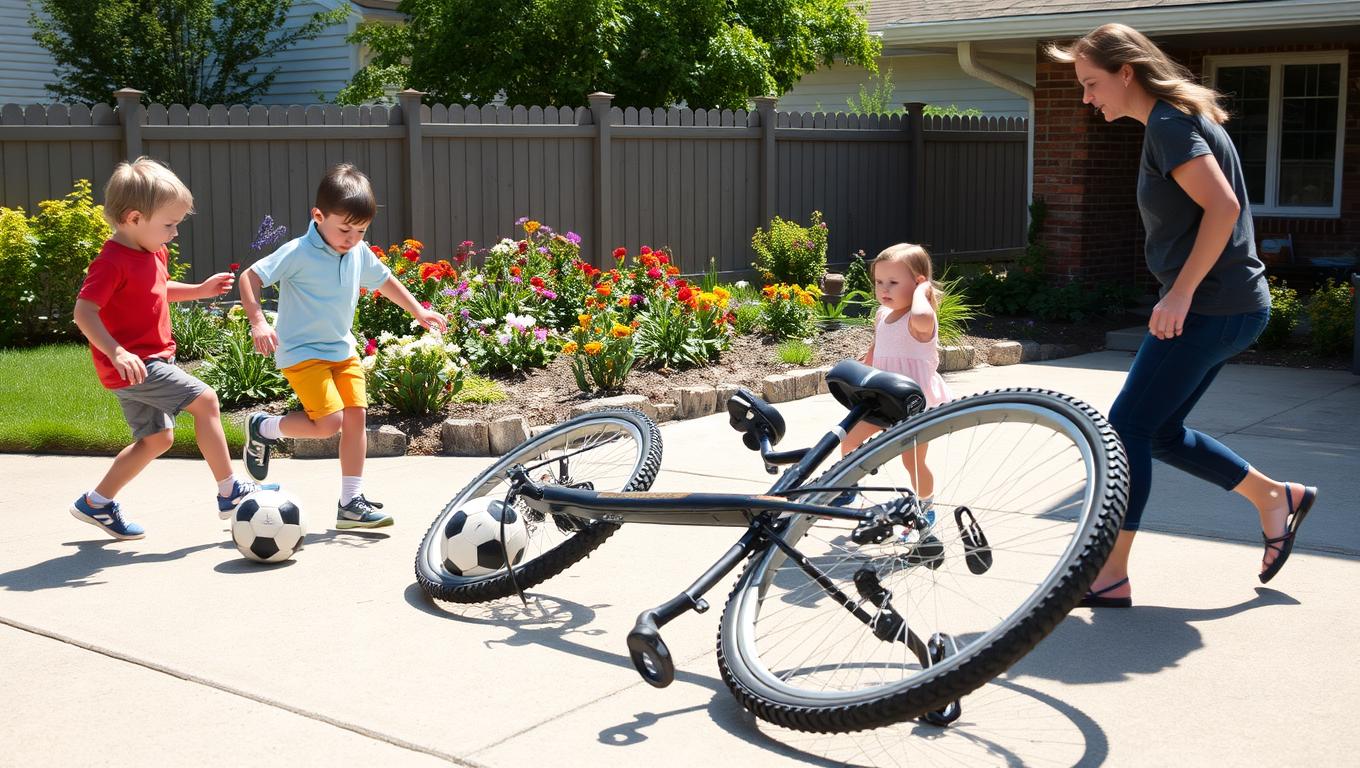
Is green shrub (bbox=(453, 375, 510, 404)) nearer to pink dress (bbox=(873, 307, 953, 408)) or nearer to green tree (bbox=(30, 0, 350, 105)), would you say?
pink dress (bbox=(873, 307, 953, 408))

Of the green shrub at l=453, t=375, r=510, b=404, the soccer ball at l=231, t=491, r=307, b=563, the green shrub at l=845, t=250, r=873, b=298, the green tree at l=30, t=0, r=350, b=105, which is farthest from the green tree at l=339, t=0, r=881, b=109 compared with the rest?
the soccer ball at l=231, t=491, r=307, b=563

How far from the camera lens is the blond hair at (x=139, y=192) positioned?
4970 mm

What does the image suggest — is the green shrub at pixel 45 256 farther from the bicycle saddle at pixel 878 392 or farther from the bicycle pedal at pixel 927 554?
the bicycle pedal at pixel 927 554

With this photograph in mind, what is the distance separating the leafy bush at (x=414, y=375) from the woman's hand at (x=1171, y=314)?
4.32m

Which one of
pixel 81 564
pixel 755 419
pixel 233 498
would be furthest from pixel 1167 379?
pixel 81 564

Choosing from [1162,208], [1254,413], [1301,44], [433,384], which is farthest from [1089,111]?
[1162,208]

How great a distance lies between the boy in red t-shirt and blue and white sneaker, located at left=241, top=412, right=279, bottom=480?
41 centimetres

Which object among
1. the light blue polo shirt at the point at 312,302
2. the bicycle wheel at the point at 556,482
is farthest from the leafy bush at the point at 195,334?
the bicycle wheel at the point at 556,482

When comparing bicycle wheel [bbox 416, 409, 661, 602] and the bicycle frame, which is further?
bicycle wheel [bbox 416, 409, 661, 602]

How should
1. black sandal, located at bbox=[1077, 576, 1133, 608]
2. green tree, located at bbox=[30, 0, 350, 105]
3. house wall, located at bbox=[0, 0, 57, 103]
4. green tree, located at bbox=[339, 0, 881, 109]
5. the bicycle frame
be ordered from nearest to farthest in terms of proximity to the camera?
the bicycle frame, black sandal, located at bbox=[1077, 576, 1133, 608], green tree, located at bbox=[339, 0, 881, 109], green tree, located at bbox=[30, 0, 350, 105], house wall, located at bbox=[0, 0, 57, 103]

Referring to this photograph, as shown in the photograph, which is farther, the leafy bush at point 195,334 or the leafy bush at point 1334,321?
the leafy bush at point 1334,321

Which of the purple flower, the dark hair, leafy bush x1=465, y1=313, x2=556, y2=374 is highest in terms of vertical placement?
the dark hair

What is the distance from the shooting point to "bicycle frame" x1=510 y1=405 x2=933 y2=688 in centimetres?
336

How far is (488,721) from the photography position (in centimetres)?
338
